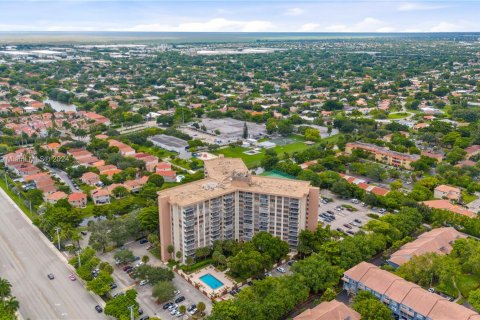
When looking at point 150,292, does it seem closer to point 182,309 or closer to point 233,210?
point 182,309

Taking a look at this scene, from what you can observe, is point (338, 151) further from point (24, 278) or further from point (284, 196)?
point (24, 278)

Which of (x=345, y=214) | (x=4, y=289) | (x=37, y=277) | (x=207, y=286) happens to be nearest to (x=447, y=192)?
(x=345, y=214)

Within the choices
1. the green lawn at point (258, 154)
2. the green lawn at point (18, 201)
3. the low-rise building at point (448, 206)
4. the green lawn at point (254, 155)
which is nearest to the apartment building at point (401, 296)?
the low-rise building at point (448, 206)

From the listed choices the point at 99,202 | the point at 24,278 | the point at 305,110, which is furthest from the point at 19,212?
the point at 305,110

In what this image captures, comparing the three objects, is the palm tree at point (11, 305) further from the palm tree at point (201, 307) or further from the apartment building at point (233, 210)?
the palm tree at point (201, 307)

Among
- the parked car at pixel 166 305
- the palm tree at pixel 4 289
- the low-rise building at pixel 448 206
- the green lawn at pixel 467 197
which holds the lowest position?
the parked car at pixel 166 305

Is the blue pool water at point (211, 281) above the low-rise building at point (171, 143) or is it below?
below
